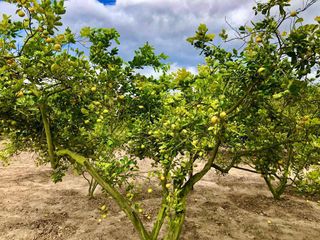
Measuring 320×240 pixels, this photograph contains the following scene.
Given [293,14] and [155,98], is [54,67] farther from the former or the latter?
[293,14]

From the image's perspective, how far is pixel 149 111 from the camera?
19.8 ft

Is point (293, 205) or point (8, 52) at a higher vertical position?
point (8, 52)

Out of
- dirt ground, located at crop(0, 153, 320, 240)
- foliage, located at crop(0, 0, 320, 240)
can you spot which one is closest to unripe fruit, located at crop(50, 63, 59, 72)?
foliage, located at crop(0, 0, 320, 240)

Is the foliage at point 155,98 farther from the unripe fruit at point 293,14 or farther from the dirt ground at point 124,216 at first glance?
the dirt ground at point 124,216

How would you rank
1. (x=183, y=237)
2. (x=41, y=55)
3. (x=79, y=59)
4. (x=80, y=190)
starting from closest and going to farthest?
1. (x=41, y=55)
2. (x=79, y=59)
3. (x=183, y=237)
4. (x=80, y=190)

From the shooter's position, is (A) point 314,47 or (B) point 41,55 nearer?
(A) point 314,47

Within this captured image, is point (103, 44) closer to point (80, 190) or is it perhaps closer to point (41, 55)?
point (41, 55)

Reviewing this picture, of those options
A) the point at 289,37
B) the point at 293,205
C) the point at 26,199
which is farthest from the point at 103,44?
the point at 293,205

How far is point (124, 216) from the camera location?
9508mm

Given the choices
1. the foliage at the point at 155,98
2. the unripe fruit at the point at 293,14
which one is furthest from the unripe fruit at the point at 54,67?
the unripe fruit at the point at 293,14

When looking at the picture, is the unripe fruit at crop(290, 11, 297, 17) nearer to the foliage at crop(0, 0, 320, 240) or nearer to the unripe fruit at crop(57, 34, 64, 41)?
the foliage at crop(0, 0, 320, 240)

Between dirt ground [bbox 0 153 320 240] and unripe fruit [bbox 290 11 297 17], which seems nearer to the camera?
unripe fruit [bbox 290 11 297 17]

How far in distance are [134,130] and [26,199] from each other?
289 inches

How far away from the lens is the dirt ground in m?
8.48
